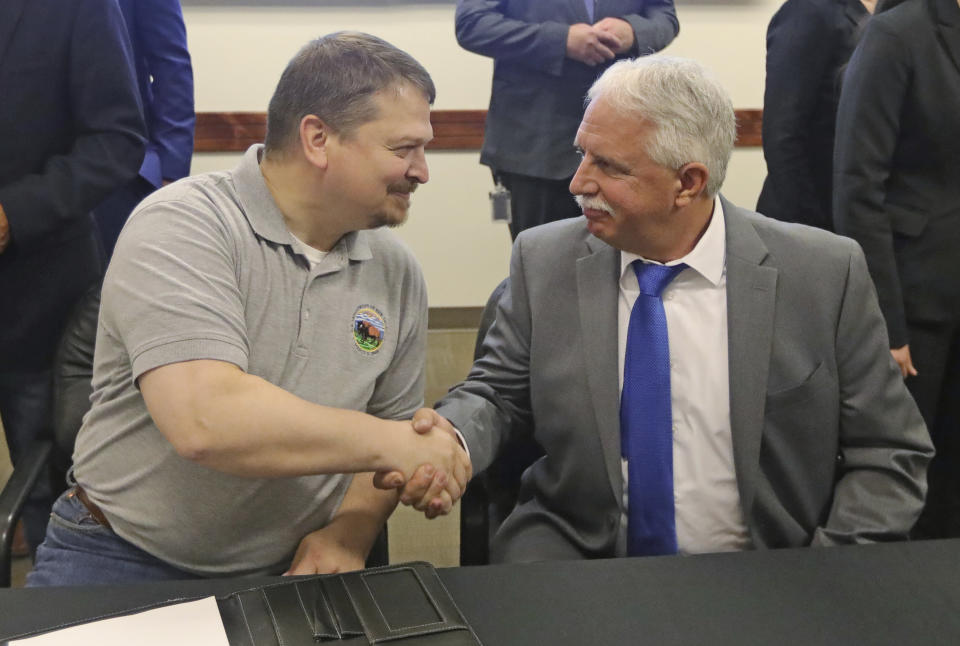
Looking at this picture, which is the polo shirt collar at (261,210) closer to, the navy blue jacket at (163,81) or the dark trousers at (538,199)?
the navy blue jacket at (163,81)

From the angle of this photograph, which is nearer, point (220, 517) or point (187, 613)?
point (187, 613)

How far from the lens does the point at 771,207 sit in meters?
2.74

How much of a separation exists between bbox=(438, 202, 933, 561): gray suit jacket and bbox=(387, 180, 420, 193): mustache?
12.9 inches

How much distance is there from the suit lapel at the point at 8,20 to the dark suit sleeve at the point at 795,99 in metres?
1.90

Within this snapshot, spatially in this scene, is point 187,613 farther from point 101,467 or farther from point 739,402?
point 739,402

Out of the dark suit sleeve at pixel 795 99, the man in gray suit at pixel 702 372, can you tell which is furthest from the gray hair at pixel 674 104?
the dark suit sleeve at pixel 795 99

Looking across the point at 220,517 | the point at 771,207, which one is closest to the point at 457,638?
the point at 220,517

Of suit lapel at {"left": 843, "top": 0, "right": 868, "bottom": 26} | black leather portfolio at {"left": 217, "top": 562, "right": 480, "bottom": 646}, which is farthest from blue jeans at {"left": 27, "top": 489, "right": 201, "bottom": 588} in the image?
suit lapel at {"left": 843, "top": 0, "right": 868, "bottom": 26}

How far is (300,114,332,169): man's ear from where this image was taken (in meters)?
1.56

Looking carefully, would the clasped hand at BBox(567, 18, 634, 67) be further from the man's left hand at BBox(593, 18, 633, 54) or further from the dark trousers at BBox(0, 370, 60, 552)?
the dark trousers at BBox(0, 370, 60, 552)

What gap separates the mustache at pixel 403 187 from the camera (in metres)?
1.60

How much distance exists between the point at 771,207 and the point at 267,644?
2150 mm

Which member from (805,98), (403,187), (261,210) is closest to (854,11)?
(805,98)

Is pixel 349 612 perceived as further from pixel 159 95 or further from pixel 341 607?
pixel 159 95
